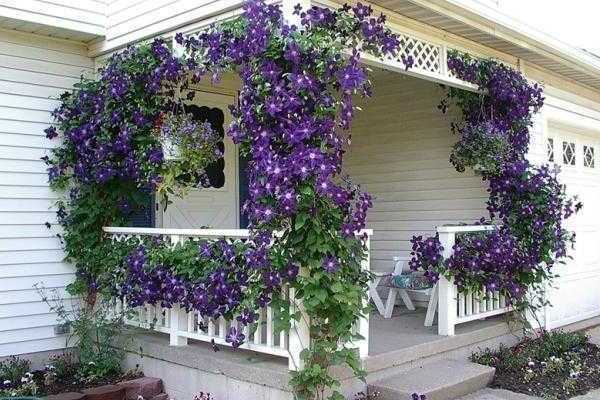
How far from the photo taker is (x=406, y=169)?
279 inches

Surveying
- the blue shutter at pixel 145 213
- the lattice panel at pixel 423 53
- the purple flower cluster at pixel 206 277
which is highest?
the lattice panel at pixel 423 53

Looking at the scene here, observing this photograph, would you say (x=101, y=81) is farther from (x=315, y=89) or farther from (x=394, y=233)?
(x=394, y=233)

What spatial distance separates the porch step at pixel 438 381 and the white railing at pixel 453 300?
14.9 inches

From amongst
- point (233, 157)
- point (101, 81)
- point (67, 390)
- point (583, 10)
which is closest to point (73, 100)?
point (101, 81)

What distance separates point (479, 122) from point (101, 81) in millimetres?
3511

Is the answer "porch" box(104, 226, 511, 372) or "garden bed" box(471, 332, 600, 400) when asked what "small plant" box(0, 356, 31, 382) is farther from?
"garden bed" box(471, 332, 600, 400)

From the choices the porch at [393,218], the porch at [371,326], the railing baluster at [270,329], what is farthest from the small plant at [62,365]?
the railing baluster at [270,329]

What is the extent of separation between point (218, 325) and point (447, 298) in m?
1.99

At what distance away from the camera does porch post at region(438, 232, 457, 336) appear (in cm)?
529

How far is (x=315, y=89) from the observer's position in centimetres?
371

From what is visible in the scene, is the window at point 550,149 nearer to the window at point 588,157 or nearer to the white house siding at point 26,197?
the window at point 588,157

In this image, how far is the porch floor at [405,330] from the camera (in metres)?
4.89

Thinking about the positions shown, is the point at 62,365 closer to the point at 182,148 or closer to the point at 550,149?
the point at 182,148

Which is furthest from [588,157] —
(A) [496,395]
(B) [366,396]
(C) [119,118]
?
(C) [119,118]
